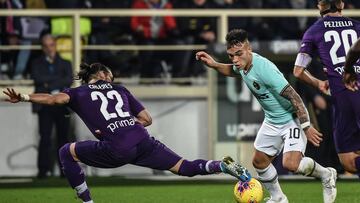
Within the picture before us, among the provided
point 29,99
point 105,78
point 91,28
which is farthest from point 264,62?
point 91,28

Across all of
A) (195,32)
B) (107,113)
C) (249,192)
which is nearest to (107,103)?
(107,113)

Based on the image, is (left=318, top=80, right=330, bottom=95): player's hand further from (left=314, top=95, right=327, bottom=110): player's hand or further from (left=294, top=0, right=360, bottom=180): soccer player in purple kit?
(left=314, top=95, right=327, bottom=110): player's hand

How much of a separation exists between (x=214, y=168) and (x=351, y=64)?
255 centimetres

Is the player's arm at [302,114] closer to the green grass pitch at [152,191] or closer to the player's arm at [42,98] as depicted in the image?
the green grass pitch at [152,191]

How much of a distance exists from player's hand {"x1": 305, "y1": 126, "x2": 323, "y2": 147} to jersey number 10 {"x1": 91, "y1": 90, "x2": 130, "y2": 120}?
6.79ft

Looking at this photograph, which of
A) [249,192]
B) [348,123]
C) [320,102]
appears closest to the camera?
[348,123]

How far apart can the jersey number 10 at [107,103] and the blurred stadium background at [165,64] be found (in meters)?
7.62

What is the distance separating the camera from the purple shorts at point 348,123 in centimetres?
1098

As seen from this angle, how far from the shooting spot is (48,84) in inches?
756

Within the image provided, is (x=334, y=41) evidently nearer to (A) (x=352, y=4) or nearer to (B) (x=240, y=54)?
(B) (x=240, y=54)

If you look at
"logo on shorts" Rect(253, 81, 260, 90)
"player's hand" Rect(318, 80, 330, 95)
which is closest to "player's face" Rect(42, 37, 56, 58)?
"logo on shorts" Rect(253, 81, 260, 90)

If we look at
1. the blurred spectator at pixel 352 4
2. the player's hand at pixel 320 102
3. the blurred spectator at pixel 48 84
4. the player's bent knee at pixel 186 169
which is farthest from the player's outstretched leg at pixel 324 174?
the blurred spectator at pixel 352 4

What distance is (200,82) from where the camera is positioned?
67.2 feet

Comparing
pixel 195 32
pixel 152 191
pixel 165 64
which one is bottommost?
pixel 152 191
